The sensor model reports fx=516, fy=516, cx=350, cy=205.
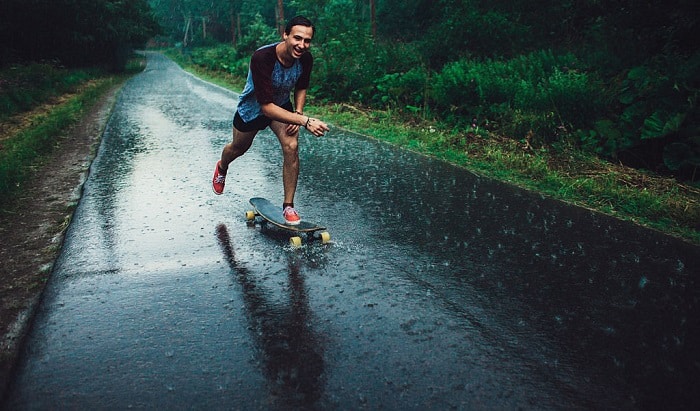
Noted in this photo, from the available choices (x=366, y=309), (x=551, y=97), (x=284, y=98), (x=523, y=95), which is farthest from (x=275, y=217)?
(x=523, y=95)

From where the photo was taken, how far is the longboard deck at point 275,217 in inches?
176

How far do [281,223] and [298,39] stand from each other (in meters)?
1.58

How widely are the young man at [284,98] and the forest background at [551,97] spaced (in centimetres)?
310

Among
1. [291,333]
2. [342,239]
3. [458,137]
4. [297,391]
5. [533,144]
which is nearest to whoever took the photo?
[297,391]

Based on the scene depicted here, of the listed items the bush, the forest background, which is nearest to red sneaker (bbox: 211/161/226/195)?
the forest background

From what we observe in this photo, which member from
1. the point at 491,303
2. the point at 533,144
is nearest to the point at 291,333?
the point at 491,303

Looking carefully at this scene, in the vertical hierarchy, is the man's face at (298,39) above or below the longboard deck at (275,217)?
above

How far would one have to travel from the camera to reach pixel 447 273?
3795 mm

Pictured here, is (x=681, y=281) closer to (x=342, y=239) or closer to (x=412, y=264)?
(x=412, y=264)

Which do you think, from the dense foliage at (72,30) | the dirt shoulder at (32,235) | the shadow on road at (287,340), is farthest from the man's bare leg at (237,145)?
the dense foliage at (72,30)

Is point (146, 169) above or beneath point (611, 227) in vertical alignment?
beneath

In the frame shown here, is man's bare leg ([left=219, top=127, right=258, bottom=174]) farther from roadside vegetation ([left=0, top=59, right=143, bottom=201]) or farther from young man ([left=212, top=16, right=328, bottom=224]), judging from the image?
roadside vegetation ([left=0, top=59, right=143, bottom=201])

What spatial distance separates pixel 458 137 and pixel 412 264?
18.2 feet

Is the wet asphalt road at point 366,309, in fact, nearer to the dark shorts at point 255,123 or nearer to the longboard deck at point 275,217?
the longboard deck at point 275,217
